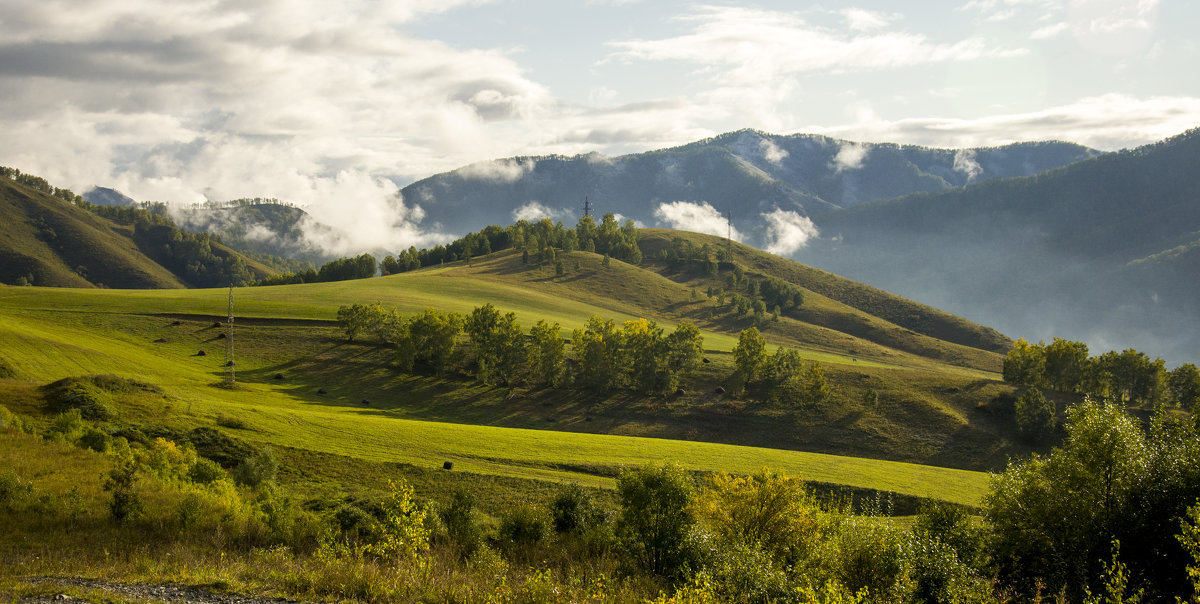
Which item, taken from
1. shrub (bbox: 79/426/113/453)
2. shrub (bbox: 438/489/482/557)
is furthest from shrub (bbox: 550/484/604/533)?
shrub (bbox: 79/426/113/453)

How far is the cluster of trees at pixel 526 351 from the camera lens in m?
121

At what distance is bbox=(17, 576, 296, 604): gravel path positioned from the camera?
2197 centimetres

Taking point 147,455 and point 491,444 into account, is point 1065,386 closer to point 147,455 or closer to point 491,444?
point 491,444

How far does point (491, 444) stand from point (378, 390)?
136ft

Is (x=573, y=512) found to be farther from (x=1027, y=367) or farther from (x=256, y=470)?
(x=1027, y=367)

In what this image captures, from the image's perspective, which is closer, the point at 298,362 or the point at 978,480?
the point at 978,480

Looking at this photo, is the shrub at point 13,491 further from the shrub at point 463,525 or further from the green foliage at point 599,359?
the green foliage at point 599,359

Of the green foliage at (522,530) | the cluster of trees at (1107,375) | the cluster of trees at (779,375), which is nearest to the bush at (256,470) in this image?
the green foliage at (522,530)

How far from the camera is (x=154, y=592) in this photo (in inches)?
894

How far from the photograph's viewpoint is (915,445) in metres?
105

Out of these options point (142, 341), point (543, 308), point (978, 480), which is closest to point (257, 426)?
point (142, 341)

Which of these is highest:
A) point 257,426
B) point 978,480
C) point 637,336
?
point 637,336

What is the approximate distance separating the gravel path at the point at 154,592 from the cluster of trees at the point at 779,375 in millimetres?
106002

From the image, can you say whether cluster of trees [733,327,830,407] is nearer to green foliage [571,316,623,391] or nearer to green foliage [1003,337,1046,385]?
green foliage [571,316,623,391]
